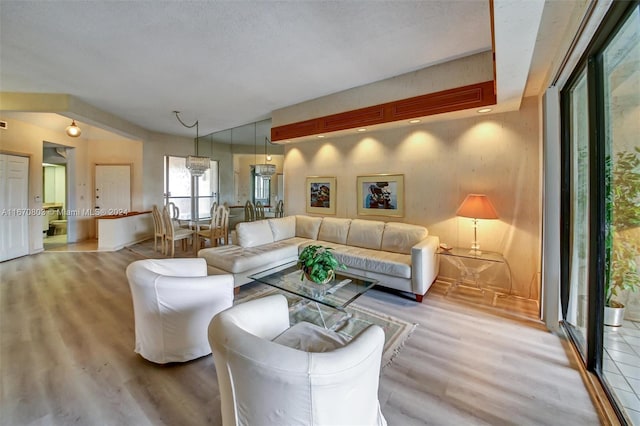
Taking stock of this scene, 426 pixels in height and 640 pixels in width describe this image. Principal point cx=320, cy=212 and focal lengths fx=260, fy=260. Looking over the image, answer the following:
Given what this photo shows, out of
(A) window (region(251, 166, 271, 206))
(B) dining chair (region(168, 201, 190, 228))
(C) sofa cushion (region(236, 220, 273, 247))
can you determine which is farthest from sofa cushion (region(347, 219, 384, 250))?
(B) dining chair (region(168, 201, 190, 228))

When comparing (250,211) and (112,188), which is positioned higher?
(112,188)

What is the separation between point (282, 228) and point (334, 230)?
3.18ft

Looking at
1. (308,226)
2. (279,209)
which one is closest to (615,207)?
(308,226)

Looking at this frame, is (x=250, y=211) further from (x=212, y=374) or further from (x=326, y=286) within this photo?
(x=212, y=374)

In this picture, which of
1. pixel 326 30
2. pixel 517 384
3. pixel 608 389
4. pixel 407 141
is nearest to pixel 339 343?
pixel 517 384

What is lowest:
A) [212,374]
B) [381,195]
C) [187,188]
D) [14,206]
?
[212,374]

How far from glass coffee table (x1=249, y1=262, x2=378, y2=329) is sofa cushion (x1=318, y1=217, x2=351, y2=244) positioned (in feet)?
4.55

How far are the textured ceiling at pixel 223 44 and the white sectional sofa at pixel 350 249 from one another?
2262mm

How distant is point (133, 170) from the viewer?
702cm

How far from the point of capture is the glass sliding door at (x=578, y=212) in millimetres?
2139

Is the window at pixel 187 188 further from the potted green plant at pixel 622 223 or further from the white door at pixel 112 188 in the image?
the potted green plant at pixel 622 223

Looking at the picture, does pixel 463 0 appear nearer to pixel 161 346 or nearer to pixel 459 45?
pixel 459 45

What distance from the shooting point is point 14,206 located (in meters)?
5.05

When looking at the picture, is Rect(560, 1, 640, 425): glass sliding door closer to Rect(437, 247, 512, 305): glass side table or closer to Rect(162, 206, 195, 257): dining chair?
Rect(437, 247, 512, 305): glass side table
